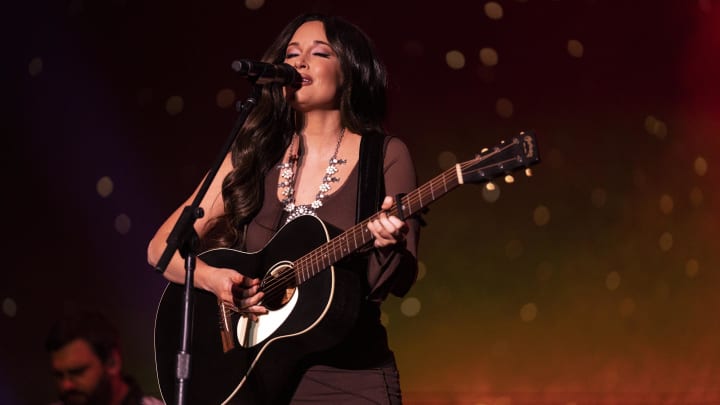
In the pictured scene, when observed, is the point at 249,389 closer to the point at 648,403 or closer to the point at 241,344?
the point at 241,344

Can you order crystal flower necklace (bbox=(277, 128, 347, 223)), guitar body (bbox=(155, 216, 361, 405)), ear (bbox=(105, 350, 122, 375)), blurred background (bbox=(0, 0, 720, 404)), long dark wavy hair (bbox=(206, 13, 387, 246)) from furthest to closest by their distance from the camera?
blurred background (bbox=(0, 0, 720, 404)), ear (bbox=(105, 350, 122, 375)), long dark wavy hair (bbox=(206, 13, 387, 246)), crystal flower necklace (bbox=(277, 128, 347, 223)), guitar body (bbox=(155, 216, 361, 405))

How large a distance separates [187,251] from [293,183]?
0.41m

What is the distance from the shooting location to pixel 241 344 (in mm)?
2160

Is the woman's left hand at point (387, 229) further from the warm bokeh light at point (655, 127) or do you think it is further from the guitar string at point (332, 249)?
the warm bokeh light at point (655, 127)

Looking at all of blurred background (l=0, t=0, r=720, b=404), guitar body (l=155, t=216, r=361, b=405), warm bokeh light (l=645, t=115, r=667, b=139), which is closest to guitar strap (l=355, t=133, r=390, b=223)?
guitar body (l=155, t=216, r=361, b=405)

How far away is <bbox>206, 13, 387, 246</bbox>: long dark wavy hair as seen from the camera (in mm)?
2314

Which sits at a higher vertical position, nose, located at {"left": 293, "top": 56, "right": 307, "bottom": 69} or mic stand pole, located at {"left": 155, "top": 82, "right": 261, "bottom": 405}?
nose, located at {"left": 293, "top": 56, "right": 307, "bottom": 69}

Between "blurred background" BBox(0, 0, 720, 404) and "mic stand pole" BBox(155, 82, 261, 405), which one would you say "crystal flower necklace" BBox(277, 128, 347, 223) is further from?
"blurred background" BBox(0, 0, 720, 404)

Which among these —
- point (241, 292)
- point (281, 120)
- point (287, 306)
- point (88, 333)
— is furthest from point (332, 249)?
point (88, 333)

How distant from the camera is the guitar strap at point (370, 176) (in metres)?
2.09

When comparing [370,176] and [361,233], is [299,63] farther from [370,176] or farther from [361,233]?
[361,233]

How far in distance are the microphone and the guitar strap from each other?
24cm

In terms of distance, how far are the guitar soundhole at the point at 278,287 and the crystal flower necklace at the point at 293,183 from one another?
0.14 meters

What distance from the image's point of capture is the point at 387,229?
192 cm
